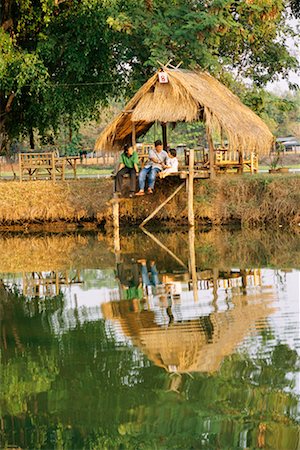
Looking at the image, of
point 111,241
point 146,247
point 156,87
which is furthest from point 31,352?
point 156,87

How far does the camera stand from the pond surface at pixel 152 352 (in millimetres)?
6621

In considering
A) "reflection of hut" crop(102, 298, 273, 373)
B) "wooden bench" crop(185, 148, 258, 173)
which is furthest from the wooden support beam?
"reflection of hut" crop(102, 298, 273, 373)

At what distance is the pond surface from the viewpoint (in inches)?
261

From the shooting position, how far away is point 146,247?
1708 centimetres

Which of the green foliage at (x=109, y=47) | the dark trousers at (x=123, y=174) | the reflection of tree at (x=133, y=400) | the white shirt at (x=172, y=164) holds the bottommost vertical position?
the reflection of tree at (x=133, y=400)

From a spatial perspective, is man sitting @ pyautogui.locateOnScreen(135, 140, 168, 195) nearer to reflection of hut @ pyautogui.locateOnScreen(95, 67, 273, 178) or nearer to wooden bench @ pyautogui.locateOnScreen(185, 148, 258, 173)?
reflection of hut @ pyautogui.locateOnScreen(95, 67, 273, 178)

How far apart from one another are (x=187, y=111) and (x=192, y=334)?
1133 cm

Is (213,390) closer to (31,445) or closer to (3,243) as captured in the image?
(31,445)

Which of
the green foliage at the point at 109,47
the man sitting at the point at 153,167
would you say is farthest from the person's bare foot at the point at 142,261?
the green foliage at the point at 109,47

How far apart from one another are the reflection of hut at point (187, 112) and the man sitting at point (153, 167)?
70 centimetres

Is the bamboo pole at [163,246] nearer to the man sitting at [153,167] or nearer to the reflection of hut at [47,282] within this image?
the man sitting at [153,167]

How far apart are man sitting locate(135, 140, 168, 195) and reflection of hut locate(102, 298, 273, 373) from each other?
8859 mm

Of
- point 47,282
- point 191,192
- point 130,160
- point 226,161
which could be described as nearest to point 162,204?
point 191,192

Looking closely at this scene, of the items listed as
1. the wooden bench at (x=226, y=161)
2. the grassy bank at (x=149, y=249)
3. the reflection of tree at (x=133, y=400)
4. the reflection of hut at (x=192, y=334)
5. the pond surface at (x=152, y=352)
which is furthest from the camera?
the wooden bench at (x=226, y=161)
